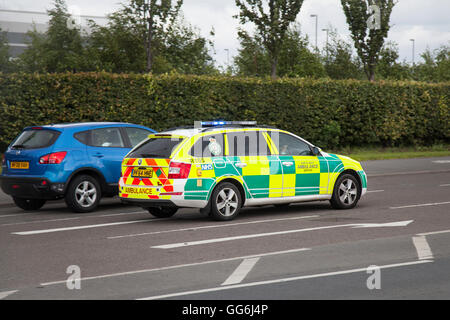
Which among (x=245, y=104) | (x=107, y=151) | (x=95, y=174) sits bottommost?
(x=95, y=174)

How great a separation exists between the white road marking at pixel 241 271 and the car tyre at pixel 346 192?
5.12 metres

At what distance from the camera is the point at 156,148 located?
11.8 meters

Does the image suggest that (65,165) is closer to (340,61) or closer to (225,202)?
(225,202)

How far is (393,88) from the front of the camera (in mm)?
30109

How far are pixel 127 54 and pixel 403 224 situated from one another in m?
22.3

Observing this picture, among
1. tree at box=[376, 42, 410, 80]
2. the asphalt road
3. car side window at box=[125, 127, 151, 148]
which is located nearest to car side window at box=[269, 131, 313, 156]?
the asphalt road

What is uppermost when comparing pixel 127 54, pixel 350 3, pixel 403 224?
pixel 350 3

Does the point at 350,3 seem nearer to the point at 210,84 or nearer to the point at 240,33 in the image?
the point at 240,33

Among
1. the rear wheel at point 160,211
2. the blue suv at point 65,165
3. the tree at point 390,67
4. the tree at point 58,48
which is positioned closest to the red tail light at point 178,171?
the rear wheel at point 160,211

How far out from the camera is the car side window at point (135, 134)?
14375 millimetres

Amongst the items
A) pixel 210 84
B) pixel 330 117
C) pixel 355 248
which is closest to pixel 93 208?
pixel 355 248

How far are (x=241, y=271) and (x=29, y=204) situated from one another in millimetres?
7815

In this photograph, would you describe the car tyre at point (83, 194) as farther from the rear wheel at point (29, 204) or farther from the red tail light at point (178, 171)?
the red tail light at point (178, 171)

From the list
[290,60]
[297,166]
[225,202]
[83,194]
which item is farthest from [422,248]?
[290,60]
